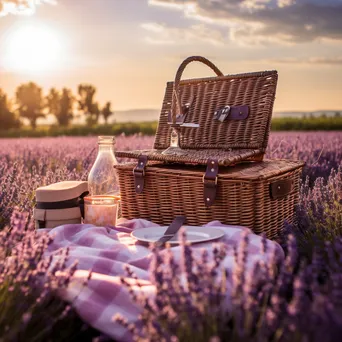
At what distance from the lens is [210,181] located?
2914 millimetres

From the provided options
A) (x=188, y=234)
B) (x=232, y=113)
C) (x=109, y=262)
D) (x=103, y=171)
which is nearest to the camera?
(x=109, y=262)

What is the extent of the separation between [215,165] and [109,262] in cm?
92

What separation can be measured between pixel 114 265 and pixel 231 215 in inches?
36.7

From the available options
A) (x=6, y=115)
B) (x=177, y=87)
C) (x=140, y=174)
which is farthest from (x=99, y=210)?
(x=6, y=115)

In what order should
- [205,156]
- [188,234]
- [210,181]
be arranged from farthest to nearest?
[205,156] → [210,181] → [188,234]

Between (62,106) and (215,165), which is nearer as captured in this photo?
(215,165)

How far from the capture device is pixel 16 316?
1.66 m

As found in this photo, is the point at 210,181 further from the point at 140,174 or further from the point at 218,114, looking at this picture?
the point at 218,114

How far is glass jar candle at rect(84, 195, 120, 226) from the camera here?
299 centimetres

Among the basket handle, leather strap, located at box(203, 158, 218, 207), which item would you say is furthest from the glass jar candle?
the basket handle

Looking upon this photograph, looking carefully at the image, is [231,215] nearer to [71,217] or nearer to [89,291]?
[71,217]

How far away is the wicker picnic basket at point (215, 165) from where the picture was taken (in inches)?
116

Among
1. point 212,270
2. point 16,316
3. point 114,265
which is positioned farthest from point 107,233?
point 212,270

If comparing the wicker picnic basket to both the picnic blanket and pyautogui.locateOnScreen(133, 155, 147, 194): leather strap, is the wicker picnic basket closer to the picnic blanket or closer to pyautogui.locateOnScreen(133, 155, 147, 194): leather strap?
pyautogui.locateOnScreen(133, 155, 147, 194): leather strap
